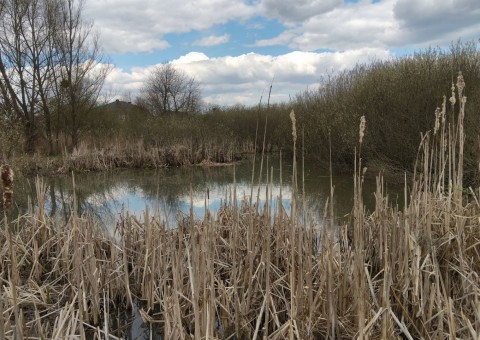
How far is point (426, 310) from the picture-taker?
2.47 m

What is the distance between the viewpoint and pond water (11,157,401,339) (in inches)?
296

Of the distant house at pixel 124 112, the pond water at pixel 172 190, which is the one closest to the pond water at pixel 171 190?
the pond water at pixel 172 190

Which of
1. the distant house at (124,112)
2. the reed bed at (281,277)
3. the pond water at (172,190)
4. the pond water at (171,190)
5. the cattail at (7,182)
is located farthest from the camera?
the distant house at (124,112)

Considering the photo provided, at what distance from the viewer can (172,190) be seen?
10719 mm

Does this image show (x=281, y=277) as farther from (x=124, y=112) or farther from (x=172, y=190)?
(x=124, y=112)

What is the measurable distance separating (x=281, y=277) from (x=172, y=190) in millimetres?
8055

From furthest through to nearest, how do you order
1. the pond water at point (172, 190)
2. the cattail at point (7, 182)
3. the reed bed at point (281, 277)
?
the pond water at point (172, 190) → the reed bed at point (281, 277) → the cattail at point (7, 182)

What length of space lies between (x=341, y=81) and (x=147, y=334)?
13.9 metres

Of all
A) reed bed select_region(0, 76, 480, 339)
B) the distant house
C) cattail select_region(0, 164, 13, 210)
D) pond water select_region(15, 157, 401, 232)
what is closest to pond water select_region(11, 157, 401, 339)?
pond water select_region(15, 157, 401, 232)

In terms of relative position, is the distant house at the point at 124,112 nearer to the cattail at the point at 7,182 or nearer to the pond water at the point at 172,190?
the pond water at the point at 172,190

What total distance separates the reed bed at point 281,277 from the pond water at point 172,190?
2204 millimetres

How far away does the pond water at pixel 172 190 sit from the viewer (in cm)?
752

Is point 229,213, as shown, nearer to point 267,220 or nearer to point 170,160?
point 267,220

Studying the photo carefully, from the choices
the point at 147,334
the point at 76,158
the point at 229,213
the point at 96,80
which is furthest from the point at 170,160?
the point at 147,334
